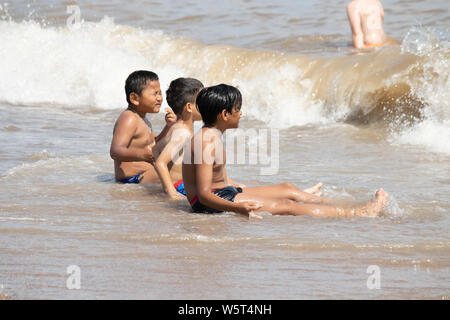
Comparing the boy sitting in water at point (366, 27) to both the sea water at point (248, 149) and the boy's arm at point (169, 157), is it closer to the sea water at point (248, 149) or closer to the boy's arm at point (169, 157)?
the sea water at point (248, 149)

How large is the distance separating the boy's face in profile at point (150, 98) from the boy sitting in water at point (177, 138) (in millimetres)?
363

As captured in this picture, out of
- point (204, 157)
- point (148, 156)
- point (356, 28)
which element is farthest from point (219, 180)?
point (356, 28)

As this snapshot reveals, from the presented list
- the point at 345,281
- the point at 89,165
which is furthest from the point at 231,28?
the point at 345,281

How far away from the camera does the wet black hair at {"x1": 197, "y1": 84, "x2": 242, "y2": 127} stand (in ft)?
14.5

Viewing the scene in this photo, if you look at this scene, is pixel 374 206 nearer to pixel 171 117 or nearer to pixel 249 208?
pixel 249 208

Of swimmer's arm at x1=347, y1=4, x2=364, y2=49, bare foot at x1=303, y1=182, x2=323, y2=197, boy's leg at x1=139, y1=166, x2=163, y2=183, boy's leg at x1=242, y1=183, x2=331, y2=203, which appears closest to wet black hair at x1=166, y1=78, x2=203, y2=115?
boy's leg at x1=139, y1=166, x2=163, y2=183

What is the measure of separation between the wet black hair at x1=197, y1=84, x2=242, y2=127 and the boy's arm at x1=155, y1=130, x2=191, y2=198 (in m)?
0.67

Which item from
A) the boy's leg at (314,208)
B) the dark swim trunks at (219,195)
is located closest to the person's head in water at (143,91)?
the dark swim trunks at (219,195)

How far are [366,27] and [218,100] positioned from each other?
6.88 meters

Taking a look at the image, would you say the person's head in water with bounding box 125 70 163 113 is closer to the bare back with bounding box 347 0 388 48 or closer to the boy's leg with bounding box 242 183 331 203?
the boy's leg with bounding box 242 183 331 203

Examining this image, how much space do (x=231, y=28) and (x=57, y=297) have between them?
36.3 ft

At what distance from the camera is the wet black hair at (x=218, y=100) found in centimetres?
441

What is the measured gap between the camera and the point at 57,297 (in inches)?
121
